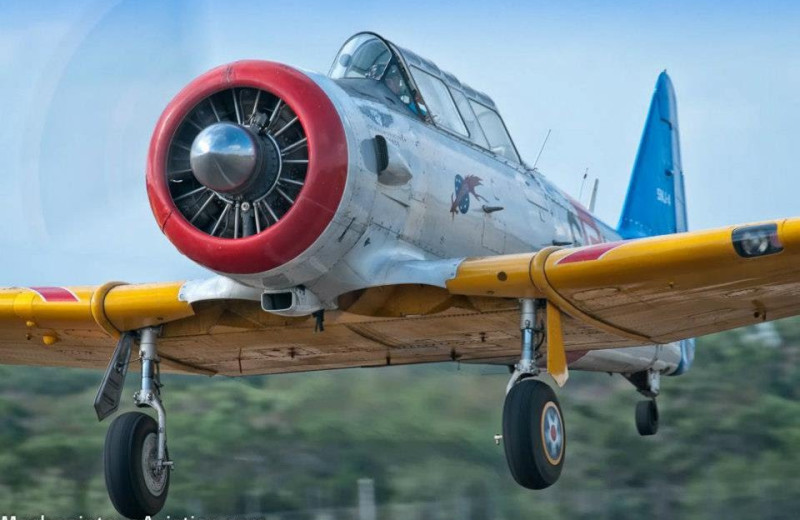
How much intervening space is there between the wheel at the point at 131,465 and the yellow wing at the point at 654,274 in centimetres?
248

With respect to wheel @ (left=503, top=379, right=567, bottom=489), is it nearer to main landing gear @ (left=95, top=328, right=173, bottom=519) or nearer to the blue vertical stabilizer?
main landing gear @ (left=95, top=328, right=173, bottom=519)

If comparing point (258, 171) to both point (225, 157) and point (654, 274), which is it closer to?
point (225, 157)

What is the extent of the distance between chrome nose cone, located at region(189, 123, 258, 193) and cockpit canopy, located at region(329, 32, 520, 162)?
5.15ft

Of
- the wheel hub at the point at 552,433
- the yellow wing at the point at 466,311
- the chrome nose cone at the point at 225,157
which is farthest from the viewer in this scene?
the wheel hub at the point at 552,433

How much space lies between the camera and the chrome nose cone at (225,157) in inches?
340

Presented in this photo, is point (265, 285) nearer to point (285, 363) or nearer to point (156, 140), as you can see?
point (156, 140)

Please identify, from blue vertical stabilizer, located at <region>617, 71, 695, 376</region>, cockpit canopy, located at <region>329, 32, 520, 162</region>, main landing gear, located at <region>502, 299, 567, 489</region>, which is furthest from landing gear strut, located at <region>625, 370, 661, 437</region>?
main landing gear, located at <region>502, 299, 567, 489</region>

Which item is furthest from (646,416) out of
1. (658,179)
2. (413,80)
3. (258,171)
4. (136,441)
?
(258,171)

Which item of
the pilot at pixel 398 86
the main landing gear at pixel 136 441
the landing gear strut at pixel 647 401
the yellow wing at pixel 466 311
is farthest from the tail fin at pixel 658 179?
the main landing gear at pixel 136 441

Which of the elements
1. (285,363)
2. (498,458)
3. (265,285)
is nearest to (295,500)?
(498,458)

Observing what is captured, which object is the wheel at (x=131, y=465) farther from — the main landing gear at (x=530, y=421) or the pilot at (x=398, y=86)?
the pilot at (x=398, y=86)

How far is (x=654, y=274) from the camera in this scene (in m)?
9.45

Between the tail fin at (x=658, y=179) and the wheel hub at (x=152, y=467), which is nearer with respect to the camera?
the wheel hub at (x=152, y=467)

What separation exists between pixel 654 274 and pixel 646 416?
5.18 m
